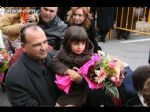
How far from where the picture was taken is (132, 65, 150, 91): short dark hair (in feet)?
10.8

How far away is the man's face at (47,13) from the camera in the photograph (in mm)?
4824

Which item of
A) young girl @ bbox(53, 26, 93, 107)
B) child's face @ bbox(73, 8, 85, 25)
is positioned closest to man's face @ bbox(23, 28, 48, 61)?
young girl @ bbox(53, 26, 93, 107)

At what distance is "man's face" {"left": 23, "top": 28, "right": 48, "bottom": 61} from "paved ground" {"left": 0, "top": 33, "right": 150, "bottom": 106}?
4497 mm

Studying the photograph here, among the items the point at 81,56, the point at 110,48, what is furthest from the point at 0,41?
the point at 110,48

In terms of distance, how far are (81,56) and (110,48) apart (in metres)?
5.52

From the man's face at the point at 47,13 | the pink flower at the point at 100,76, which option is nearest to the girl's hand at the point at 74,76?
the pink flower at the point at 100,76

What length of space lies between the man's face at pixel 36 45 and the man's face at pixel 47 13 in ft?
4.74

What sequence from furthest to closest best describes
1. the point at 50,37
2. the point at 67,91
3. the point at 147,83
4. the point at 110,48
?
the point at 110,48, the point at 50,37, the point at 67,91, the point at 147,83

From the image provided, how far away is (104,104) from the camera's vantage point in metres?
3.66

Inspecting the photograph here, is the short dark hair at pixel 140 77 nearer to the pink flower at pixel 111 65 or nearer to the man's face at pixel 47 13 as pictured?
the pink flower at pixel 111 65

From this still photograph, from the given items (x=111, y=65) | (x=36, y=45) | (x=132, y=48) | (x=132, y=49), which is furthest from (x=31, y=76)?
(x=132, y=48)

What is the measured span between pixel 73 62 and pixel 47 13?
131 centimetres

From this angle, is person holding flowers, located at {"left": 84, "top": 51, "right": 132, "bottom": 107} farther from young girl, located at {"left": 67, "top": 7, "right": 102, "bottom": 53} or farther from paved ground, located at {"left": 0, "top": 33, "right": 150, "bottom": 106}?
paved ground, located at {"left": 0, "top": 33, "right": 150, "bottom": 106}
